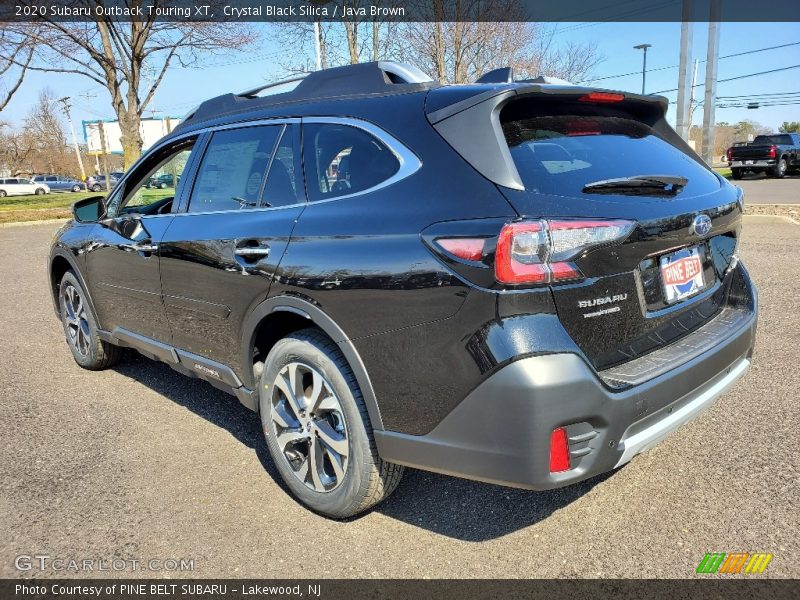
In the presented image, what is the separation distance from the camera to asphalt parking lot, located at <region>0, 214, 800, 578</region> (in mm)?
2475

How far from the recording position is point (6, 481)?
3199mm

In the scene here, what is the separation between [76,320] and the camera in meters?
4.92

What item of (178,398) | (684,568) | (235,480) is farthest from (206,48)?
(684,568)

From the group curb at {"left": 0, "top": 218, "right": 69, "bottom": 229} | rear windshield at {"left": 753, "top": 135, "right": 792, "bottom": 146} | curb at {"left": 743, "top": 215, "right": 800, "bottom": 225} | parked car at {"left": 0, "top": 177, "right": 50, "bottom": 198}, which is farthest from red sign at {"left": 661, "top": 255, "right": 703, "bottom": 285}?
parked car at {"left": 0, "top": 177, "right": 50, "bottom": 198}

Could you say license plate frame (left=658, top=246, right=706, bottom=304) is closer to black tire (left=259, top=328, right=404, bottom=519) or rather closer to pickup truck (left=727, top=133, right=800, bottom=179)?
black tire (left=259, top=328, right=404, bottom=519)

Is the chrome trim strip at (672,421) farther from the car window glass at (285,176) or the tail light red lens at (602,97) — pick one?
the car window glass at (285,176)

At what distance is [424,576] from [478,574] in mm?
207

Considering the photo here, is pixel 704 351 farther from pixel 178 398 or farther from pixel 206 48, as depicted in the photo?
pixel 206 48

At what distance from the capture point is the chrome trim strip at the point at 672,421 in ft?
7.35

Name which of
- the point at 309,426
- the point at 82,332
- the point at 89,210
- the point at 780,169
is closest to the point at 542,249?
the point at 309,426

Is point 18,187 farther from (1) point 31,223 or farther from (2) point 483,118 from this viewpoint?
(2) point 483,118

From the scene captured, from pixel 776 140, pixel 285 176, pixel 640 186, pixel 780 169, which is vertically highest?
pixel 285 176

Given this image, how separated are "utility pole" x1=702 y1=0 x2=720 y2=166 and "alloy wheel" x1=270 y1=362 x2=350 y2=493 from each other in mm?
17500

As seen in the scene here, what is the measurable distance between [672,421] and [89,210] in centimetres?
408
